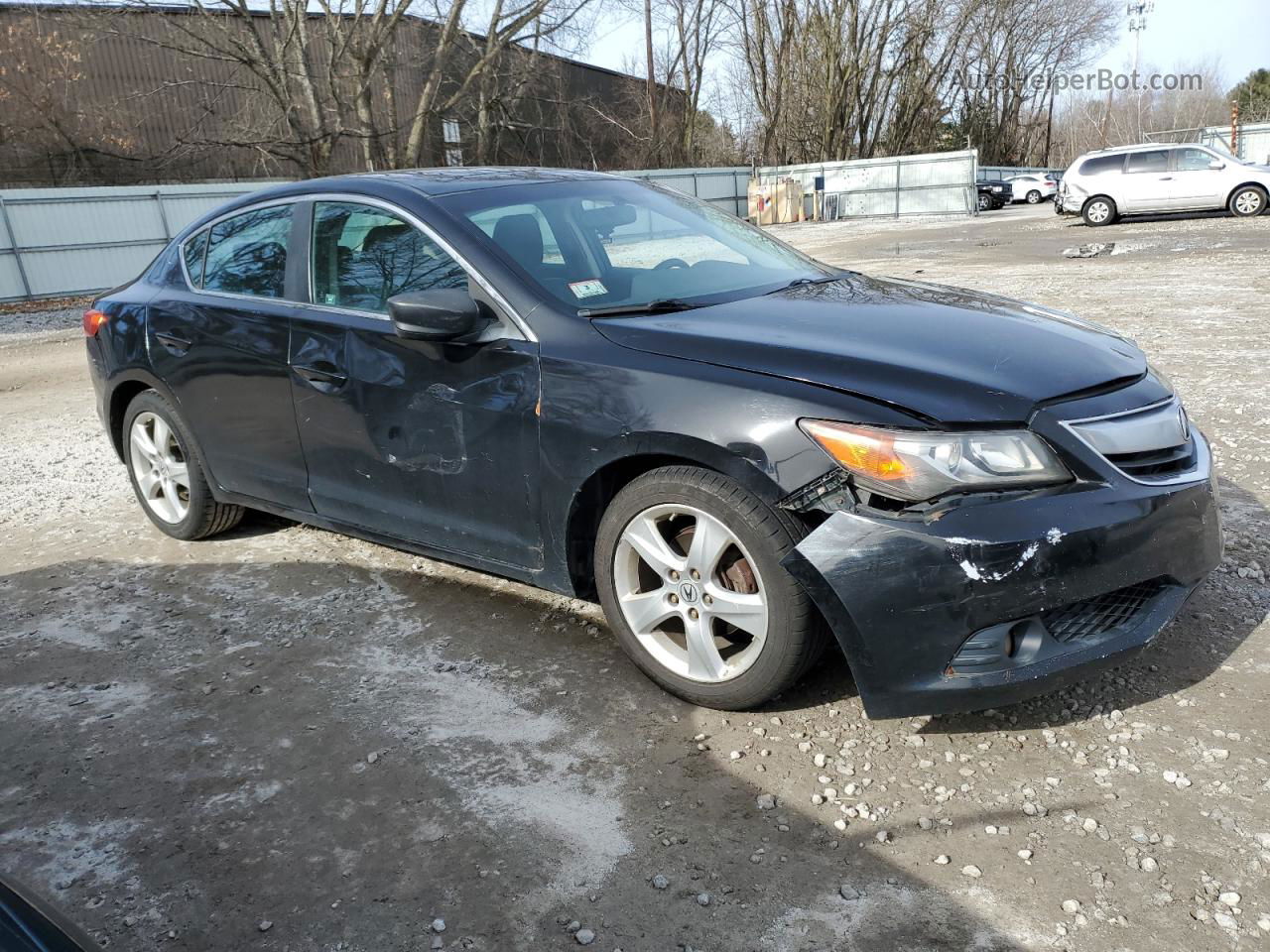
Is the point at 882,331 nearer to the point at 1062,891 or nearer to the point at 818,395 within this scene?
the point at 818,395

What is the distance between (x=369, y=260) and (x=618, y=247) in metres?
0.92

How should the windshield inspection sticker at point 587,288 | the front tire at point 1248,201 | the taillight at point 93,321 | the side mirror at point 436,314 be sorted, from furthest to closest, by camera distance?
the front tire at point 1248,201
the taillight at point 93,321
the windshield inspection sticker at point 587,288
the side mirror at point 436,314

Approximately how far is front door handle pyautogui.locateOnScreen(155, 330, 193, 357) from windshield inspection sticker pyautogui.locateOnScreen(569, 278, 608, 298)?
1.96 m

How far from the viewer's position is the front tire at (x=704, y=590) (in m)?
2.73

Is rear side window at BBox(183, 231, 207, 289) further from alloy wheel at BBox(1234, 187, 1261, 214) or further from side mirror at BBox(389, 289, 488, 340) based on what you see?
alloy wheel at BBox(1234, 187, 1261, 214)

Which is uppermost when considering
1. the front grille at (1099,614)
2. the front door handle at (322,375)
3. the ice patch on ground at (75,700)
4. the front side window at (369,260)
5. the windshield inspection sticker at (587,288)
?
the front side window at (369,260)

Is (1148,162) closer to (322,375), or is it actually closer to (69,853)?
(322,375)

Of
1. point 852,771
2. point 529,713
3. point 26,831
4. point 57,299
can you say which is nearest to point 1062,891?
point 852,771

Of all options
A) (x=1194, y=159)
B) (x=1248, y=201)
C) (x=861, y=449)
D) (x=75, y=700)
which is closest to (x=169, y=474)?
(x=75, y=700)

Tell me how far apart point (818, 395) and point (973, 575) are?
1.97 ft

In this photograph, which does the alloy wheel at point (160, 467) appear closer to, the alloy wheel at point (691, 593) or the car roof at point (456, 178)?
the car roof at point (456, 178)

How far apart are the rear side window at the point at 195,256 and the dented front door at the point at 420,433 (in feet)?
3.08

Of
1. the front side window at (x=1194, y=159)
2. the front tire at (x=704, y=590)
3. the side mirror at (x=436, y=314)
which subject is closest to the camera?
the front tire at (x=704, y=590)

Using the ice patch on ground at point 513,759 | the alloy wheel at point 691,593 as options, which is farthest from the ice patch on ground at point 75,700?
the alloy wheel at point 691,593
